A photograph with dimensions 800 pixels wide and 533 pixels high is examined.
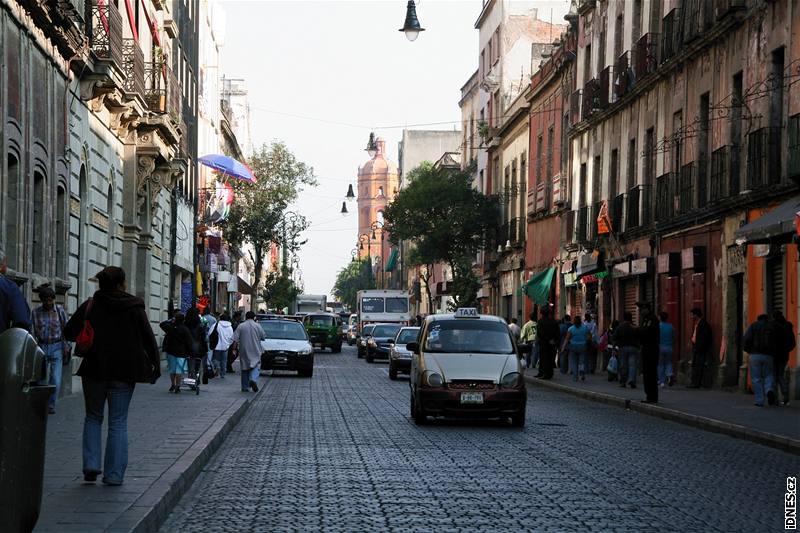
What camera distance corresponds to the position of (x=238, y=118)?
348 ft

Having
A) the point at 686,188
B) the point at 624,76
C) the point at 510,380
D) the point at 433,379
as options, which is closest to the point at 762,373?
the point at 510,380

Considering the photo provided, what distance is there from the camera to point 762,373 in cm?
2419

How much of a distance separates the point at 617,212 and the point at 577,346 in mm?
6587

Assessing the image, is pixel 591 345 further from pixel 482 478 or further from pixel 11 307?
pixel 11 307

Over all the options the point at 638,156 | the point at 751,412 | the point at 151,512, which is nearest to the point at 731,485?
the point at 151,512

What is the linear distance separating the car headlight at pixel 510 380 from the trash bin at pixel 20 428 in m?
13.5

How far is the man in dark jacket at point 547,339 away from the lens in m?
36.5

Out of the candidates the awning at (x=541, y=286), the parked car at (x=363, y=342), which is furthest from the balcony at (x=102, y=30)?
the parked car at (x=363, y=342)

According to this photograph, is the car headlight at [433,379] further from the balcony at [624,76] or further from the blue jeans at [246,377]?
the balcony at [624,76]

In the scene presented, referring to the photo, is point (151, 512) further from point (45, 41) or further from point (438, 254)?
point (438, 254)

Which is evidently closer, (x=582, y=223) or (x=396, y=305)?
(x=582, y=223)

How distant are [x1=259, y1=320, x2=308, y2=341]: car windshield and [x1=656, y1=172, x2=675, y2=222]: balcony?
1075 centimetres

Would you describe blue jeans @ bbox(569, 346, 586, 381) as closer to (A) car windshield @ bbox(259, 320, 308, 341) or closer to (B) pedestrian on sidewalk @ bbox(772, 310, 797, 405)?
(A) car windshield @ bbox(259, 320, 308, 341)

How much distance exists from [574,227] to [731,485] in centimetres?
3465
